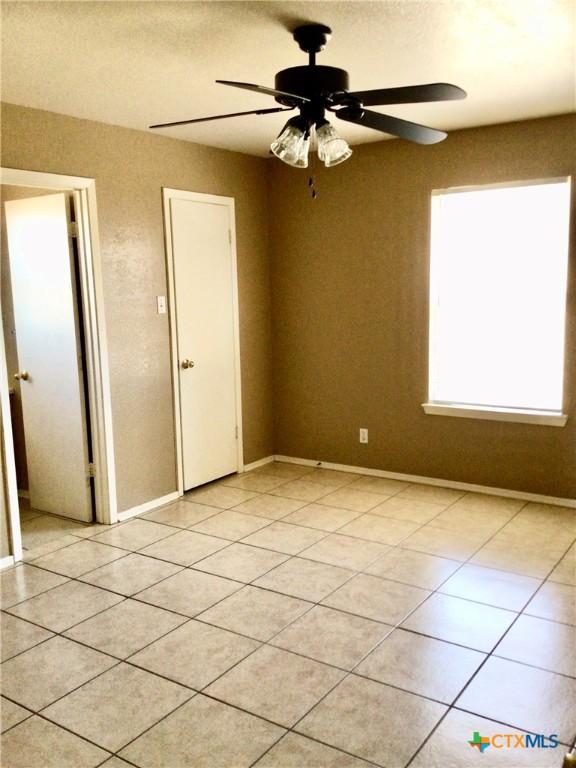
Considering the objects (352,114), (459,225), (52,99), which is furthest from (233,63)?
(459,225)

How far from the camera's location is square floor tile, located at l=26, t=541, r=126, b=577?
3518 mm

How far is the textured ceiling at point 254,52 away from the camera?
2393 millimetres

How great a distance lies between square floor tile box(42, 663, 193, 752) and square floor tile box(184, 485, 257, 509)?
2.00 m

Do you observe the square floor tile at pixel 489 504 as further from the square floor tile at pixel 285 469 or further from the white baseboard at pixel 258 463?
the white baseboard at pixel 258 463

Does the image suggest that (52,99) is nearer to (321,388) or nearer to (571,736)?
(321,388)

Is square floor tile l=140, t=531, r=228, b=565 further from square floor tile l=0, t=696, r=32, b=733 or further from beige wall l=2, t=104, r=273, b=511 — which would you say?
square floor tile l=0, t=696, r=32, b=733

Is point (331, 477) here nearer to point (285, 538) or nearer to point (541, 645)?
point (285, 538)

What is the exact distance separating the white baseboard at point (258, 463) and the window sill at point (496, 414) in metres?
1.48

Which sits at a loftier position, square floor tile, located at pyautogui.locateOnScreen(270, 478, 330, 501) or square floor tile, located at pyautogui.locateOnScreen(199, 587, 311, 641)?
square floor tile, located at pyautogui.locateOnScreen(270, 478, 330, 501)

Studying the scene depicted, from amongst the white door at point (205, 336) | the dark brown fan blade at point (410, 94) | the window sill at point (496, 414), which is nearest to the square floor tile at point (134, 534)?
the white door at point (205, 336)

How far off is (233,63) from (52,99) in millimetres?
1098

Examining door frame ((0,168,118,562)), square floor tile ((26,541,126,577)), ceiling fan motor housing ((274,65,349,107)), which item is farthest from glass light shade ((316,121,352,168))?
square floor tile ((26,541,126,577))

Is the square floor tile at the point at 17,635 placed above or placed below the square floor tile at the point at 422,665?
above

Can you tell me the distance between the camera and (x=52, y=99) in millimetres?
3414
